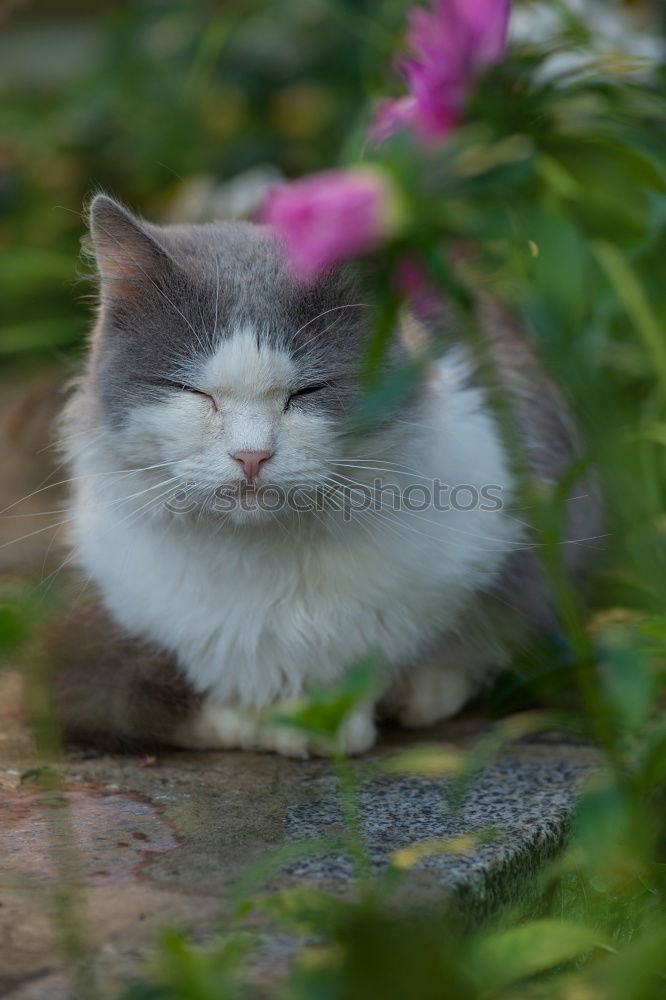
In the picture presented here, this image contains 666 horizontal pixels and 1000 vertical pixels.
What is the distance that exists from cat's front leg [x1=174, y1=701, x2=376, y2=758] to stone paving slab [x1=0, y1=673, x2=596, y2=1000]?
2 cm

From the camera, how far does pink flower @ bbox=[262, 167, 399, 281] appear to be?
34.7 inches

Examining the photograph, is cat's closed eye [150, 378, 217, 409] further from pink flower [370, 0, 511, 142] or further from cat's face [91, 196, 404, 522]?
pink flower [370, 0, 511, 142]

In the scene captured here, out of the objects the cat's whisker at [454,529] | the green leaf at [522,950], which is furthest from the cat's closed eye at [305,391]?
the green leaf at [522,950]

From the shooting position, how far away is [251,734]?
1614mm

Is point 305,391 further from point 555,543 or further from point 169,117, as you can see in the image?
point 169,117

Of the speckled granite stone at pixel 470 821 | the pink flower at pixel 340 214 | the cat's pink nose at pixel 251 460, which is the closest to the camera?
the pink flower at pixel 340 214

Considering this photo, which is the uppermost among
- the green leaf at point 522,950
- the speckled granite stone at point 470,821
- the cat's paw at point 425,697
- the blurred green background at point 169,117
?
the blurred green background at point 169,117

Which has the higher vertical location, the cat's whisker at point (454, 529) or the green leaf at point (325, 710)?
the cat's whisker at point (454, 529)

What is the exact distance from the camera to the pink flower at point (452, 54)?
994mm

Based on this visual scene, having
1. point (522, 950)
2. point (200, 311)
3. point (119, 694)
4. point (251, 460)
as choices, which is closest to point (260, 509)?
point (251, 460)

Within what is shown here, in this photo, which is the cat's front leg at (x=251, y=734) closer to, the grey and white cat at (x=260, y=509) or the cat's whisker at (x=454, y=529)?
the grey and white cat at (x=260, y=509)

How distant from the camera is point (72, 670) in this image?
1.69 metres

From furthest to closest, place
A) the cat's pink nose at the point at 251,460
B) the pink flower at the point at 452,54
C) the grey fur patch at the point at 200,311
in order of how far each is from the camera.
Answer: the grey fur patch at the point at 200,311
the cat's pink nose at the point at 251,460
the pink flower at the point at 452,54

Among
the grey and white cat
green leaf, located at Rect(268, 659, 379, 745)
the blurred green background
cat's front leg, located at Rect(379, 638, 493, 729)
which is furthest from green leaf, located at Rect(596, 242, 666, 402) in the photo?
the blurred green background
